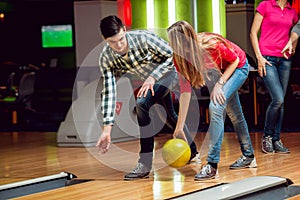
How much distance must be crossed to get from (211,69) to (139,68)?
514mm

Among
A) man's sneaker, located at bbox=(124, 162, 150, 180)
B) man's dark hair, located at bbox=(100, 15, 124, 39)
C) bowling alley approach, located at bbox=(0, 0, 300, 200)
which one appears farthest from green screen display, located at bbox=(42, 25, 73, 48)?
man's dark hair, located at bbox=(100, 15, 124, 39)

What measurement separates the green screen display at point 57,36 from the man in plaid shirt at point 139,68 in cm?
1404

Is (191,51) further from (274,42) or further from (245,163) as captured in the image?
(274,42)

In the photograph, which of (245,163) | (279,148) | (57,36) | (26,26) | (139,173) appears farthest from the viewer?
(57,36)

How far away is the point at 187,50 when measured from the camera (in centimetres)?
481

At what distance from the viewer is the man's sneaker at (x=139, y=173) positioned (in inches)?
204

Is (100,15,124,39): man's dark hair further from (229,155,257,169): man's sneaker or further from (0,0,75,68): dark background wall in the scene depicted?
(0,0,75,68): dark background wall

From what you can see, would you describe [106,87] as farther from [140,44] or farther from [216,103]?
[216,103]

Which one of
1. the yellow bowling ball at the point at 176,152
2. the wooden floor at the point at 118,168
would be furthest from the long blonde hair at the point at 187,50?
the wooden floor at the point at 118,168

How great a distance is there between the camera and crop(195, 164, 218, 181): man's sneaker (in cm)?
495

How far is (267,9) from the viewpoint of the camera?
6137 mm

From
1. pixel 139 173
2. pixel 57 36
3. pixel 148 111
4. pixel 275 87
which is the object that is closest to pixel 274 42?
pixel 275 87

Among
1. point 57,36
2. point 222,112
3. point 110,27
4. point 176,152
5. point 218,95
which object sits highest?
point 57,36

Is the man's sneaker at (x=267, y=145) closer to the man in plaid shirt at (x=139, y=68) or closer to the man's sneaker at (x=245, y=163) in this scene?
the man's sneaker at (x=245, y=163)
